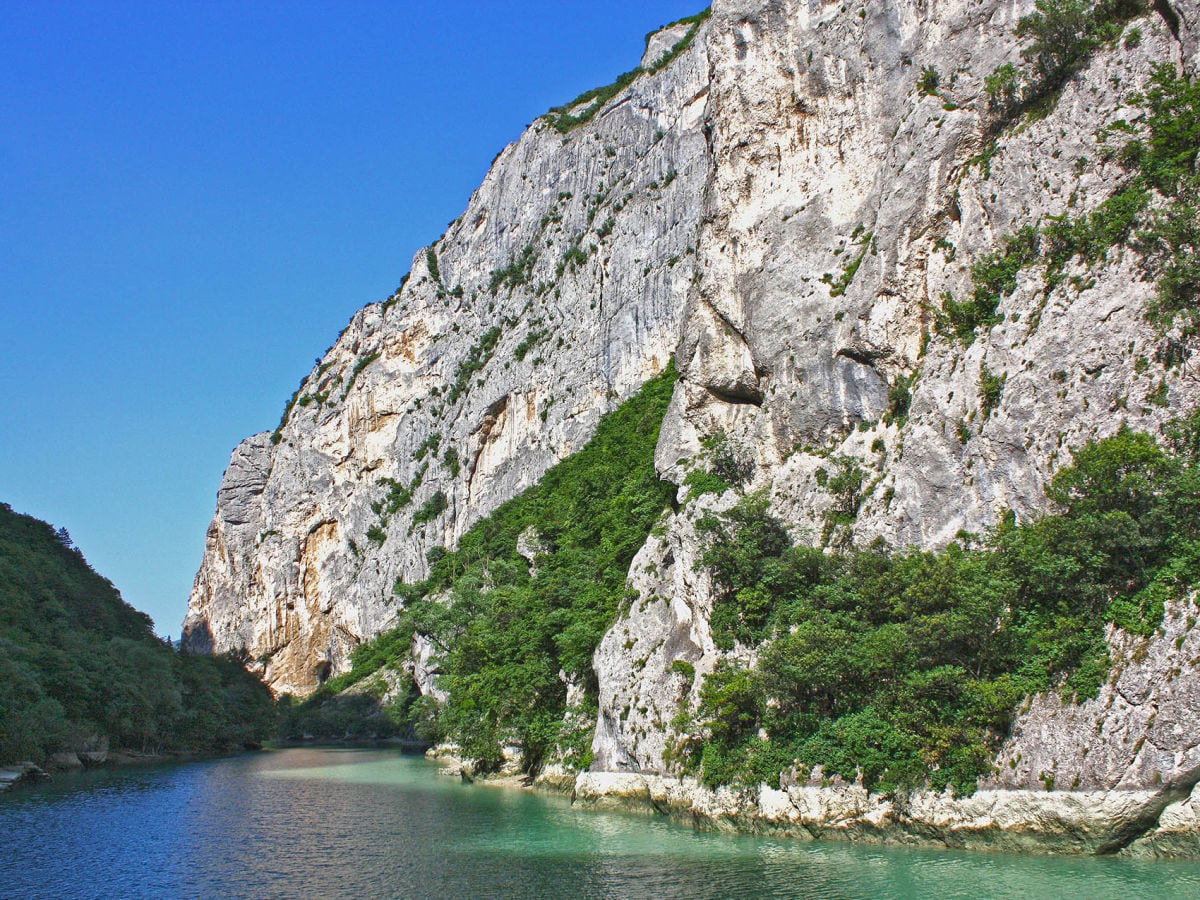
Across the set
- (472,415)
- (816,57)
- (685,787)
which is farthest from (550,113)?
(685,787)

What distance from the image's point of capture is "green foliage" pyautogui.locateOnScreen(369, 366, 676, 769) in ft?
131

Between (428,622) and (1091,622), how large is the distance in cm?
4396

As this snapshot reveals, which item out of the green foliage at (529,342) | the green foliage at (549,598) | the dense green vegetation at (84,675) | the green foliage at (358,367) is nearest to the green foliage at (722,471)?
the green foliage at (549,598)

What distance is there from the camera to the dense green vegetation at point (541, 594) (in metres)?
40.0

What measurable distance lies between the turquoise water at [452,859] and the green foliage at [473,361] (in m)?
57.0

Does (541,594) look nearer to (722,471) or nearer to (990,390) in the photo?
(722,471)

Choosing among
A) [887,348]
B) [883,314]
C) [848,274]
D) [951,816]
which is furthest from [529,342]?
[951,816]

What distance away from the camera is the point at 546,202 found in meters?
88.8

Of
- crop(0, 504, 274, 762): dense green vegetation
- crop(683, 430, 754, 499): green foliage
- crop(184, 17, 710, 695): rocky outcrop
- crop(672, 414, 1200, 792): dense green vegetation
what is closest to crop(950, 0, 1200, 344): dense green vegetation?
crop(672, 414, 1200, 792): dense green vegetation

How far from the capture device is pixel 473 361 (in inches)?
3585

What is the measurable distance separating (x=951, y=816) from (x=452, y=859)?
505 inches

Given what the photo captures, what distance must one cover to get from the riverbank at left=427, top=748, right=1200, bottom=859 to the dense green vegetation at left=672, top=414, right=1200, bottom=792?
0.56 metres

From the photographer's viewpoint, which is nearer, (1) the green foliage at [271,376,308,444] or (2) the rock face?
(2) the rock face

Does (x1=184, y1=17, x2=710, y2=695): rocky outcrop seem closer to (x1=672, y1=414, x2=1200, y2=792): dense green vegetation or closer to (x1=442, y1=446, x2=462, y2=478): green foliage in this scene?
(x1=442, y1=446, x2=462, y2=478): green foliage
